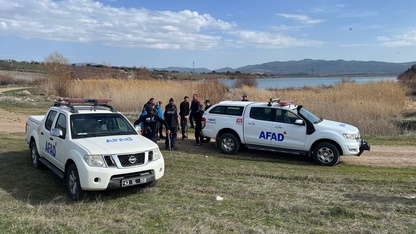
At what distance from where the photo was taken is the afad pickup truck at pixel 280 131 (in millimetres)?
9875

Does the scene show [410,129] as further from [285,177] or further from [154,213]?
[154,213]

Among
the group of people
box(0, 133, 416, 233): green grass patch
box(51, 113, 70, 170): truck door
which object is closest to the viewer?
box(0, 133, 416, 233): green grass patch

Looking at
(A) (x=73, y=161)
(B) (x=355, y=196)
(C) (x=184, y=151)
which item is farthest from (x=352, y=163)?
(A) (x=73, y=161)

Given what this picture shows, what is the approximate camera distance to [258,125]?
1089cm

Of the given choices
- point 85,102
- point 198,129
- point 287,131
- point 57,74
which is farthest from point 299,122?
point 57,74

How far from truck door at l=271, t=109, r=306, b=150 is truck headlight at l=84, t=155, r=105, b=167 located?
19.4 ft

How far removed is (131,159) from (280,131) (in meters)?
5.49

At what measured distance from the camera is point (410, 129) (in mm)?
18578

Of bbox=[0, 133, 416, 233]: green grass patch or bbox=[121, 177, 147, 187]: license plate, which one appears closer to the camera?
bbox=[0, 133, 416, 233]: green grass patch

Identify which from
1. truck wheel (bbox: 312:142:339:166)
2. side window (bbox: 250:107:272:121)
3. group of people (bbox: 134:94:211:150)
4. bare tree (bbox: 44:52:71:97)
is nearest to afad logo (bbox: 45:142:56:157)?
group of people (bbox: 134:94:211:150)

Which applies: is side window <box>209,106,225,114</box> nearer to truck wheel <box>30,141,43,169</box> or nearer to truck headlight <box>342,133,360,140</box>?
truck headlight <box>342,133,360,140</box>

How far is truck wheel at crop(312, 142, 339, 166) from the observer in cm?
980

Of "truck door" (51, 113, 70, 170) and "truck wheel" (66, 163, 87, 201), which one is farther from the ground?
"truck door" (51, 113, 70, 170)

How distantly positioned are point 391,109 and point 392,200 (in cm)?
1693
